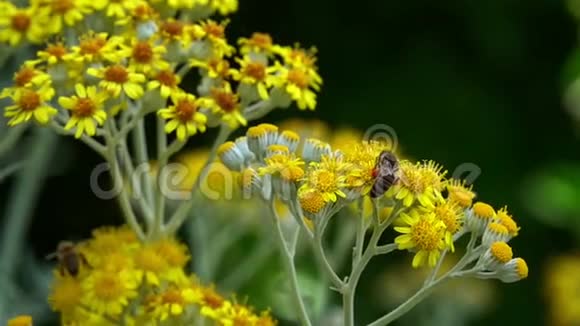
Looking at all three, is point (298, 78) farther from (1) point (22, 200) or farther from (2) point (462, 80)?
(2) point (462, 80)

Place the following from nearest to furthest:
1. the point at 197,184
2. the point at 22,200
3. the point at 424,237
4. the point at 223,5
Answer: the point at 424,237 < the point at 197,184 < the point at 223,5 < the point at 22,200

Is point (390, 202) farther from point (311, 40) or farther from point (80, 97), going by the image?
point (311, 40)

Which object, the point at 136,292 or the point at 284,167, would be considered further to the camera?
the point at 136,292

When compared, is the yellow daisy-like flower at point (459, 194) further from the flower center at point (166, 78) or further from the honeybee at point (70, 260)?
the honeybee at point (70, 260)

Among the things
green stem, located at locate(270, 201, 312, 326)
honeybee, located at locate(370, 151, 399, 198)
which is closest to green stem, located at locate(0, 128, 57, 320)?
green stem, located at locate(270, 201, 312, 326)

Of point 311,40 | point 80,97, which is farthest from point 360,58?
point 80,97

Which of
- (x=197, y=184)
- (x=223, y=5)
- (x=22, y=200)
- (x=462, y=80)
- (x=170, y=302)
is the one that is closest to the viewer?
(x=170, y=302)

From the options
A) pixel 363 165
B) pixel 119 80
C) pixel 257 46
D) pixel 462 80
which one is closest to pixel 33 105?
pixel 119 80

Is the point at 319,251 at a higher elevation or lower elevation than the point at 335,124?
lower
